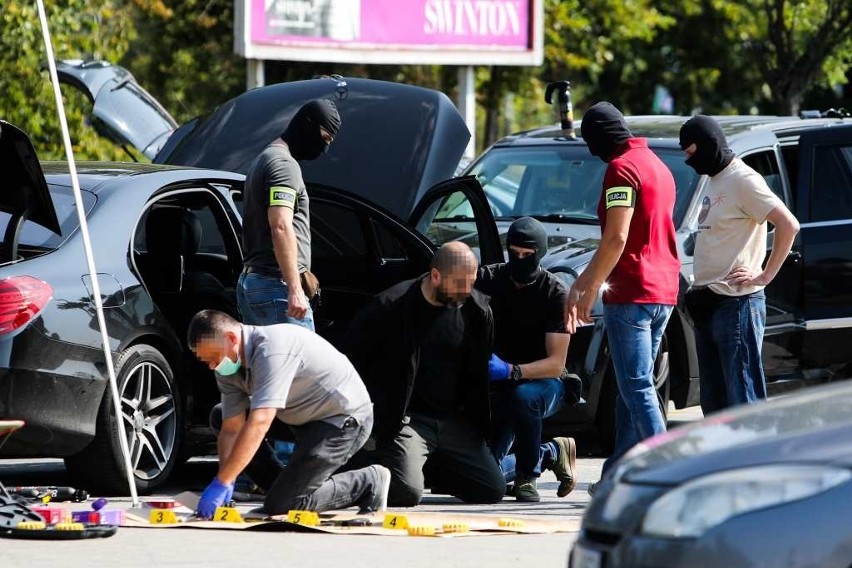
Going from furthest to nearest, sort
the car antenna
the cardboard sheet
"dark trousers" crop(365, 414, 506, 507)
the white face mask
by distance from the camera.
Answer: the car antenna → "dark trousers" crop(365, 414, 506, 507) → the cardboard sheet → the white face mask

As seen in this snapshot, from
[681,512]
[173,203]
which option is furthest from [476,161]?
[681,512]

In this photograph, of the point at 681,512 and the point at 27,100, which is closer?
the point at 681,512

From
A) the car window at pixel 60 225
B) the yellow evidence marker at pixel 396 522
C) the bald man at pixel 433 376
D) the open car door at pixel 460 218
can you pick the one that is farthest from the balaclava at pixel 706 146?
the car window at pixel 60 225

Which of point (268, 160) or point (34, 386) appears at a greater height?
point (268, 160)

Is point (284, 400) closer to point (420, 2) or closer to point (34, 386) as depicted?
point (34, 386)

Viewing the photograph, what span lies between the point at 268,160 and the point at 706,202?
2.04m

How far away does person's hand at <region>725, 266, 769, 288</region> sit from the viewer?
312 inches

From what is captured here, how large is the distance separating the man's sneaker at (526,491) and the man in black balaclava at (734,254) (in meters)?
0.97

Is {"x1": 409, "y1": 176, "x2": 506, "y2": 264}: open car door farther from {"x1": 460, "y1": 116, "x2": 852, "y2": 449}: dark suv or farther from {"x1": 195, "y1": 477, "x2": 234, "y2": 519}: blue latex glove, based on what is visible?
{"x1": 195, "y1": 477, "x2": 234, "y2": 519}: blue latex glove

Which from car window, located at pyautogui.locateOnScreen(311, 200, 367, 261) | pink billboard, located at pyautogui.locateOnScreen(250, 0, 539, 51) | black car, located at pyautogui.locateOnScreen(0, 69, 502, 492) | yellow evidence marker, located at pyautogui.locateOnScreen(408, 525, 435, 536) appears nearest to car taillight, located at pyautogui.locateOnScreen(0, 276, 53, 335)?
black car, located at pyautogui.locateOnScreen(0, 69, 502, 492)

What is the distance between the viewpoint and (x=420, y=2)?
1892 centimetres

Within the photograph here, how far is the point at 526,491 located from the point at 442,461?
1.53 ft

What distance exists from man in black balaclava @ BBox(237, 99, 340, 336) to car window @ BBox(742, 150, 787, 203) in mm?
3339

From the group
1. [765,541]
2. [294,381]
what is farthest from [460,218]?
[765,541]
